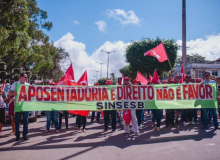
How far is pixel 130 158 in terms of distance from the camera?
4504 millimetres

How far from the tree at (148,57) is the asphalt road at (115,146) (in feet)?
60.7

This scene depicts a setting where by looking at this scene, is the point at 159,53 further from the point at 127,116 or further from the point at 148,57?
the point at 148,57

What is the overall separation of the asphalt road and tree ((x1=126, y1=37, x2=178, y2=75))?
18.5 meters


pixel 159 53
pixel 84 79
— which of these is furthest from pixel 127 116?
pixel 159 53

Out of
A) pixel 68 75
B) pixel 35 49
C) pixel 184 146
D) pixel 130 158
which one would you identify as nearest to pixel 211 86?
pixel 184 146

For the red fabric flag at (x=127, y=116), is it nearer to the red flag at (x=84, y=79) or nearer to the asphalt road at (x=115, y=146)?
the asphalt road at (x=115, y=146)

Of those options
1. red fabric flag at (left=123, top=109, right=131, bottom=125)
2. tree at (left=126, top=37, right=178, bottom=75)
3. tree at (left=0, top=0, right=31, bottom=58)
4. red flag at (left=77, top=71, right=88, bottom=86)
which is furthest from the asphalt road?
tree at (left=126, top=37, right=178, bottom=75)

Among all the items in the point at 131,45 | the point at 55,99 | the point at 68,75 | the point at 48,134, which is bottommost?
the point at 48,134

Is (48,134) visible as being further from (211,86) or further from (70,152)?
(211,86)

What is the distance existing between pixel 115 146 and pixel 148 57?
811 inches

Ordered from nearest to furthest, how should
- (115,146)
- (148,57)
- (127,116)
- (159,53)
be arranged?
1. (115,146)
2. (127,116)
3. (159,53)
4. (148,57)

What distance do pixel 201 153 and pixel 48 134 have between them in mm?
4915

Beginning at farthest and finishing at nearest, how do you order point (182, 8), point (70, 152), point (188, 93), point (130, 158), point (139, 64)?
point (139, 64) < point (182, 8) < point (188, 93) < point (70, 152) < point (130, 158)

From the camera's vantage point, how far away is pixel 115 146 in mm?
5492
